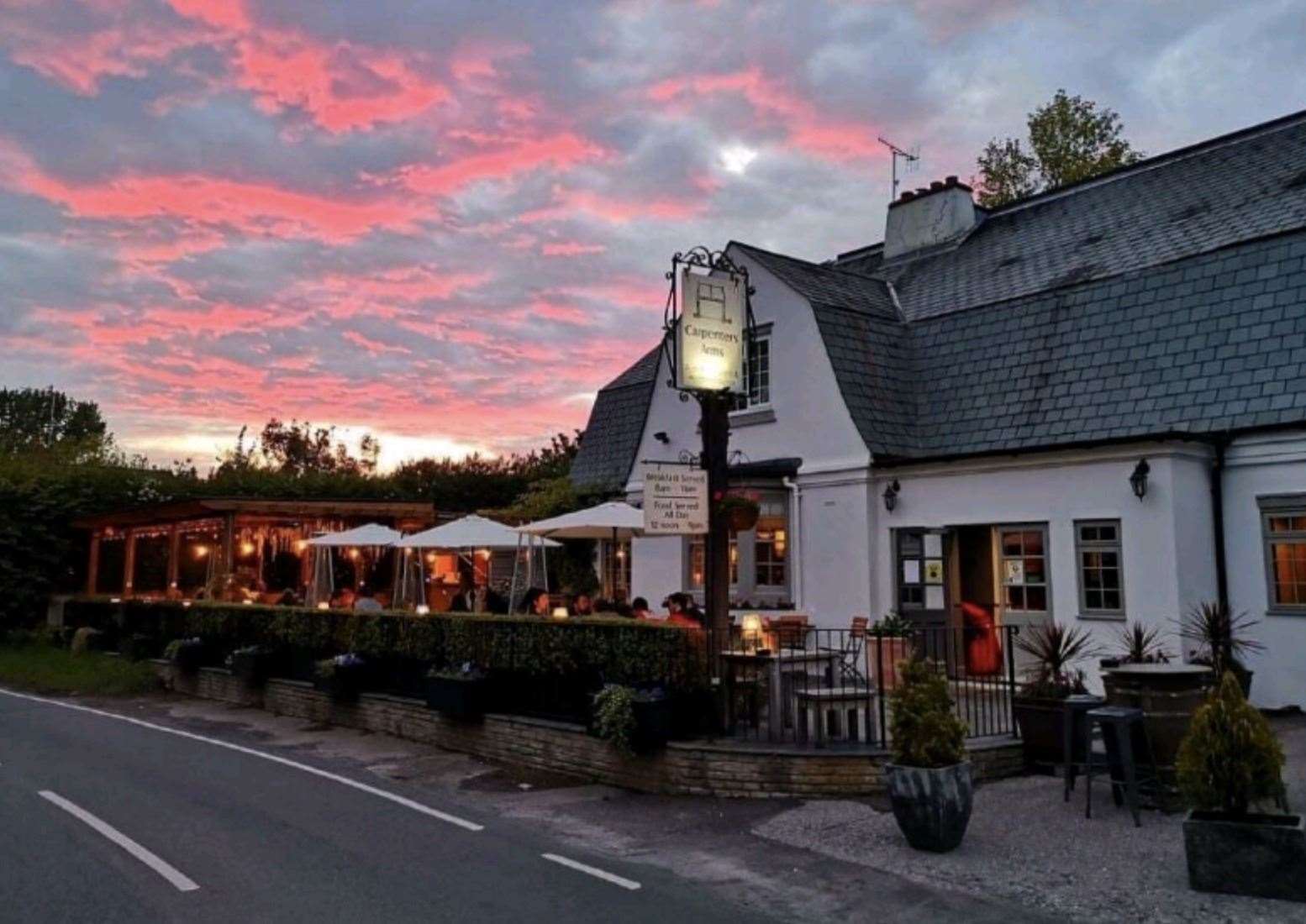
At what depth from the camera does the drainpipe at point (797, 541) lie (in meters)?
16.5

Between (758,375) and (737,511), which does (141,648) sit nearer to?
(758,375)

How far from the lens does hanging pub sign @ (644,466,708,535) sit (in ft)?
31.9

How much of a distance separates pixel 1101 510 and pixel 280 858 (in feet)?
35.4

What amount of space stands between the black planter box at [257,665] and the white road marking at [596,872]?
10.1 meters

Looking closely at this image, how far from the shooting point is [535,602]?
15.7 metres

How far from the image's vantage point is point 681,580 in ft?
60.1

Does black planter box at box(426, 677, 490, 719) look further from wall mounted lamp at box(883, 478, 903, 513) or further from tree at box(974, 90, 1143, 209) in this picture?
tree at box(974, 90, 1143, 209)

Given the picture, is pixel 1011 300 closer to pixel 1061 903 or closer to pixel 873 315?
pixel 873 315

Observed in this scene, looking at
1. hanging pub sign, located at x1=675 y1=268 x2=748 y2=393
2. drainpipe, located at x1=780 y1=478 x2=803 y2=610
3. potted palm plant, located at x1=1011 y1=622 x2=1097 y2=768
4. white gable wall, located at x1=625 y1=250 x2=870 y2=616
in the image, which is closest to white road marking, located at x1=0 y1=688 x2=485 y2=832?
hanging pub sign, located at x1=675 y1=268 x2=748 y2=393

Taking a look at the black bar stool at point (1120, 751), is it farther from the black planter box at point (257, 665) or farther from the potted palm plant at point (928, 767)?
the black planter box at point (257, 665)

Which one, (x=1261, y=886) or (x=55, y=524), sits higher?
(x=55, y=524)

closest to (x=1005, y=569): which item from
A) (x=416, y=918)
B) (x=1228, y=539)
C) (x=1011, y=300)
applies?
(x=1228, y=539)

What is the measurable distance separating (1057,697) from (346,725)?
30.8ft

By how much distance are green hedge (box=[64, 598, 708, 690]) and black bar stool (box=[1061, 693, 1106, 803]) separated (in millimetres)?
3279
